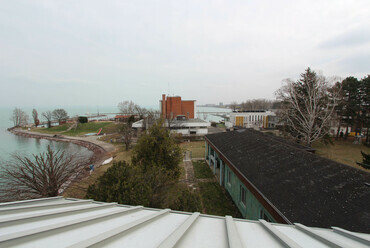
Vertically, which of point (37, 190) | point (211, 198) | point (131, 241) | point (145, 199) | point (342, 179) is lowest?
point (211, 198)

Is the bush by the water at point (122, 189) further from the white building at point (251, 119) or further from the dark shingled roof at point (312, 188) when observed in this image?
the white building at point (251, 119)

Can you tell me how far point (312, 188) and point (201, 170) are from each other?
11.1 meters

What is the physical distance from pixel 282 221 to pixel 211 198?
644cm

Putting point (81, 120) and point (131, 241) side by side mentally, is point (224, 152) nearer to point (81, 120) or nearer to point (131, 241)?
point (131, 241)

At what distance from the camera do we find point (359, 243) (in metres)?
2.39

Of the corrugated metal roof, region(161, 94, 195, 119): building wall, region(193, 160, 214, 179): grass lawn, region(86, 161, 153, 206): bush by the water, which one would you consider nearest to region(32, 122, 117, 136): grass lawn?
region(161, 94, 195, 119): building wall

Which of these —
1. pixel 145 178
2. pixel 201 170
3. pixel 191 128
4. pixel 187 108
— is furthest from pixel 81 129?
pixel 145 178

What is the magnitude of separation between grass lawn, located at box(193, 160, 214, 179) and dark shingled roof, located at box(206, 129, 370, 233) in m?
6.44

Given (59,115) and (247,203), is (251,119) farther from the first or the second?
(59,115)

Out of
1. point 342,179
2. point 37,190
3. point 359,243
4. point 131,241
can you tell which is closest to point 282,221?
point 359,243

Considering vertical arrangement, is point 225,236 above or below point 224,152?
above

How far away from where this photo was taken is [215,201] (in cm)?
1014

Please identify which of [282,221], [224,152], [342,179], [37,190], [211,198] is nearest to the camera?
[282,221]

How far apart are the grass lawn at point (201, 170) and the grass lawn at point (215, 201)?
170 cm
